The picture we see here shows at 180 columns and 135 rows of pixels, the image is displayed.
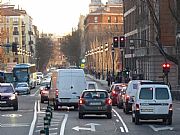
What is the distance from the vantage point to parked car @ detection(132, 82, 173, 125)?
27625 mm

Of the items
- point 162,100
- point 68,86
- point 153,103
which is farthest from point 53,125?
point 68,86

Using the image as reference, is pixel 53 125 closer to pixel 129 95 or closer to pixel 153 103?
pixel 153 103

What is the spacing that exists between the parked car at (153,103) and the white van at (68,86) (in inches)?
445

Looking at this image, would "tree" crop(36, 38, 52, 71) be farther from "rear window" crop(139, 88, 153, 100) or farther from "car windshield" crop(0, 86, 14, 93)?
"rear window" crop(139, 88, 153, 100)

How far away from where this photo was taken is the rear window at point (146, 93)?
2780 centimetres

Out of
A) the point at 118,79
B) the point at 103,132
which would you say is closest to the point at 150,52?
the point at 118,79

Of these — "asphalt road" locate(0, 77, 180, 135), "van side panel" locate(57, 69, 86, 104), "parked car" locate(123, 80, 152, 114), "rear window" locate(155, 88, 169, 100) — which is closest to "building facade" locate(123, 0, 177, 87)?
"van side panel" locate(57, 69, 86, 104)

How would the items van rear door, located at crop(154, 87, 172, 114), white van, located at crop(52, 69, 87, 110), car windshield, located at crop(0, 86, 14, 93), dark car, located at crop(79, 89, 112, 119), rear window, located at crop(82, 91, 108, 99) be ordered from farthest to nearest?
1. car windshield, located at crop(0, 86, 14, 93)
2. white van, located at crop(52, 69, 87, 110)
3. rear window, located at crop(82, 91, 108, 99)
4. dark car, located at crop(79, 89, 112, 119)
5. van rear door, located at crop(154, 87, 172, 114)

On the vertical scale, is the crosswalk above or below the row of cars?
below

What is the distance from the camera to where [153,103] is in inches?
1087

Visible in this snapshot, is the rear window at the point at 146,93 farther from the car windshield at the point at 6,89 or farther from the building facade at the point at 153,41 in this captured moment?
the building facade at the point at 153,41

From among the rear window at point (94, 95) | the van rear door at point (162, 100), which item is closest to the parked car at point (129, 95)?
the rear window at point (94, 95)

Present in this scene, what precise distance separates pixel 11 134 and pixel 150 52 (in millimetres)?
54165

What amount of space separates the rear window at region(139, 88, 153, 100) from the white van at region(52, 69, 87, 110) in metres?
11.4
